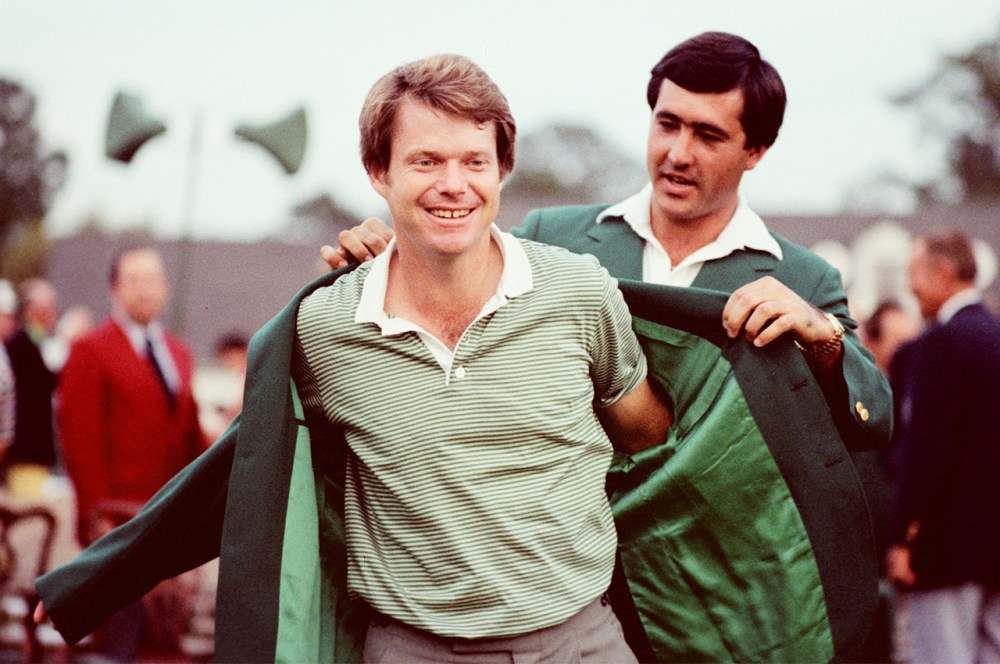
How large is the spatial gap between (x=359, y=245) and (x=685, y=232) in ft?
3.49

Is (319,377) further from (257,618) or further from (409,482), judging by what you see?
(257,618)

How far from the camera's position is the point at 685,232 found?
3555 mm

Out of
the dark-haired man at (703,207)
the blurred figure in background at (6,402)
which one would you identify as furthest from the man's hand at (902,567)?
the blurred figure in background at (6,402)

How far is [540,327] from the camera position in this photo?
2619 millimetres

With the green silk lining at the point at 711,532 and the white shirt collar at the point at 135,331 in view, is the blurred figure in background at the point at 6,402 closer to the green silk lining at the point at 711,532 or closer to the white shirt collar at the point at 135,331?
the white shirt collar at the point at 135,331

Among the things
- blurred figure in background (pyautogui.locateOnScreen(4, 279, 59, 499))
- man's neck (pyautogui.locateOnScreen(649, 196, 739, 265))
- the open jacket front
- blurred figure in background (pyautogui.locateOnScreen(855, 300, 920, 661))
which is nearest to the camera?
the open jacket front

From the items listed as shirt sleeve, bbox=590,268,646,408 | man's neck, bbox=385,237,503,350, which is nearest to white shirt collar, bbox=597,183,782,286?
shirt sleeve, bbox=590,268,646,408

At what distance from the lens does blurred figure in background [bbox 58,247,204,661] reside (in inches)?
245

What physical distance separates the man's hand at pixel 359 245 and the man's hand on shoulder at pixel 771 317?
0.85 m

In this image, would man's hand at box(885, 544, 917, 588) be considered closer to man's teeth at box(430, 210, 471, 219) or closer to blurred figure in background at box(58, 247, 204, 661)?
blurred figure in background at box(58, 247, 204, 661)

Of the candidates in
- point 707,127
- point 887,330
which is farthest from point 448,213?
point 887,330

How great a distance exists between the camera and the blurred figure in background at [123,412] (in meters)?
6.23

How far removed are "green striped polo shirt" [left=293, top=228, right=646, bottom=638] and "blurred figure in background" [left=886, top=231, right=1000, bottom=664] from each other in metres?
3.43

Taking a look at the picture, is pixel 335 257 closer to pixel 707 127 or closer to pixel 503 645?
pixel 503 645
